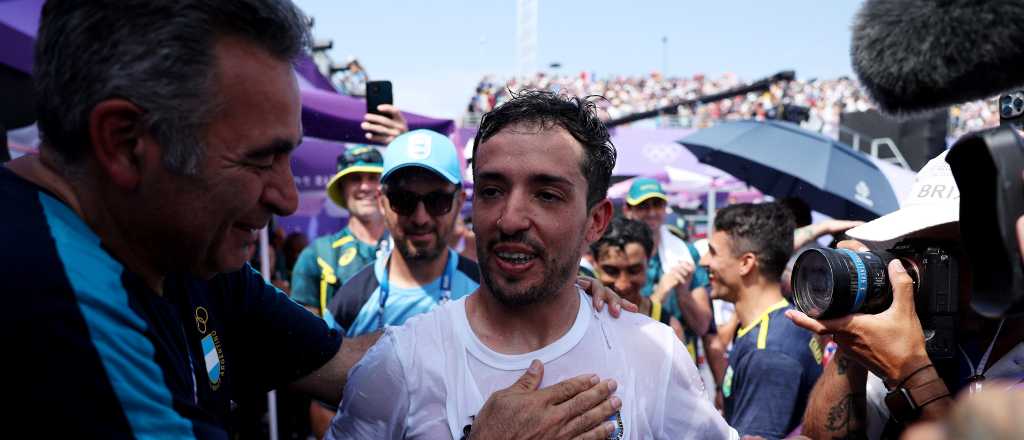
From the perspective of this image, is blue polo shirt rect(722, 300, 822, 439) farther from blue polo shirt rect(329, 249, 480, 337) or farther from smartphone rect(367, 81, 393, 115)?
smartphone rect(367, 81, 393, 115)

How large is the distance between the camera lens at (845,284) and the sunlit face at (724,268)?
1890 mm

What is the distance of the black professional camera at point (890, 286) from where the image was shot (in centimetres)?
200

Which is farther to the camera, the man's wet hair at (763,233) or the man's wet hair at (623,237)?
the man's wet hair at (623,237)

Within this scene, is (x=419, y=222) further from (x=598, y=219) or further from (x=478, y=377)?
(x=478, y=377)

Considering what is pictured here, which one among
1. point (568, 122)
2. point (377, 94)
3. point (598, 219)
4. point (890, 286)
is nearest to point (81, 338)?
point (568, 122)

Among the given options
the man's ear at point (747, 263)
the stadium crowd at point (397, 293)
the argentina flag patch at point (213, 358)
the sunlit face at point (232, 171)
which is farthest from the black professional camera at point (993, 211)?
the man's ear at point (747, 263)

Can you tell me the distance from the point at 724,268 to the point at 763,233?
268mm

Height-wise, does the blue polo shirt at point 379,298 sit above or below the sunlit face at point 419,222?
below

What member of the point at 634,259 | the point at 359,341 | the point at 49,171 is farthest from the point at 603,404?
the point at 634,259

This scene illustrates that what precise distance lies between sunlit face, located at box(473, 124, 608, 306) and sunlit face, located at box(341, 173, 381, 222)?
292 cm

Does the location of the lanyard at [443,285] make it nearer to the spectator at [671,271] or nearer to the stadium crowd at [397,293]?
the stadium crowd at [397,293]

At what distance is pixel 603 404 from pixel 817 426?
0.94 meters

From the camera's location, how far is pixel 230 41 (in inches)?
57.2

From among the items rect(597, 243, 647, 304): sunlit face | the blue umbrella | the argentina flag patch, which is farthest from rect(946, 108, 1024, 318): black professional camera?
the blue umbrella
